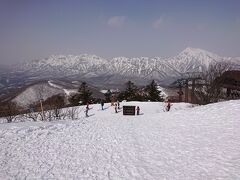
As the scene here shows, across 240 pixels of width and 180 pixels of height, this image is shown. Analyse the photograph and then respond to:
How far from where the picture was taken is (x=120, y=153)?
1128 cm

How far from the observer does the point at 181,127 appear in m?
18.0

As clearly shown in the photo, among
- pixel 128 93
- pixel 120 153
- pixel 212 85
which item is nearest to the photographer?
pixel 120 153

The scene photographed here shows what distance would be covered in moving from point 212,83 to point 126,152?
2515 cm

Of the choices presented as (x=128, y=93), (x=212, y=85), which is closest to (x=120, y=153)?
(x=212, y=85)

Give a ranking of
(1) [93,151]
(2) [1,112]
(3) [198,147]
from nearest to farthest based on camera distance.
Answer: (1) [93,151]
(3) [198,147]
(2) [1,112]

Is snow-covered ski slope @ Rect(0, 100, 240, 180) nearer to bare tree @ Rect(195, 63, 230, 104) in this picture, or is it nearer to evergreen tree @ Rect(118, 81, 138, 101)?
bare tree @ Rect(195, 63, 230, 104)

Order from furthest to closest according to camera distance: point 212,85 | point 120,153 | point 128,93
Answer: point 128,93
point 212,85
point 120,153

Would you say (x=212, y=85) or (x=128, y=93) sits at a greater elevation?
(x=212, y=85)

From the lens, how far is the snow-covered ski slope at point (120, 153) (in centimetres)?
878

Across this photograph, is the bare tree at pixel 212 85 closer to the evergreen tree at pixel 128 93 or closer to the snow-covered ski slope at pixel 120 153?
the snow-covered ski slope at pixel 120 153

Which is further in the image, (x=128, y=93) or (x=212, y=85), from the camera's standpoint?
(x=128, y=93)

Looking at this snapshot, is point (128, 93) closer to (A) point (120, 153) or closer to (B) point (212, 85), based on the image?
(B) point (212, 85)

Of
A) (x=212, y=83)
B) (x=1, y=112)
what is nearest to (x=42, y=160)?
(x=1, y=112)

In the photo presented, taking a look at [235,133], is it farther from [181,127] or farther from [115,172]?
[115,172]
